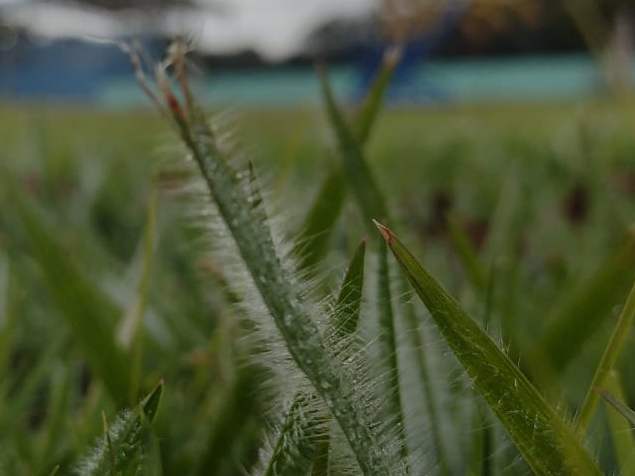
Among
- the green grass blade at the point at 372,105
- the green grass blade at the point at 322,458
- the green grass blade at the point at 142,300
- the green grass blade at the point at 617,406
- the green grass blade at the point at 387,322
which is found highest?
the green grass blade at the point at 372,105

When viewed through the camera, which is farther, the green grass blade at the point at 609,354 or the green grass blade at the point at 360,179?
the green grass blade at the point at 360,179

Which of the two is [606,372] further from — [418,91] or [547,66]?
[547,66]

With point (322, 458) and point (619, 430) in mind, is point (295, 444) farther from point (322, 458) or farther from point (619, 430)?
point (619, 430)

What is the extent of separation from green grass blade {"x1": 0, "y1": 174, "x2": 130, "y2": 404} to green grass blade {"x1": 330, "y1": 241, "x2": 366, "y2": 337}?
0.20m

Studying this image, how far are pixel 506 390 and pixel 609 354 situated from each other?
0.06m

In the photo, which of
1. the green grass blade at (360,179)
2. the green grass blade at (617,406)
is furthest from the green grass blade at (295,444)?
the green grass blade at (360,179)

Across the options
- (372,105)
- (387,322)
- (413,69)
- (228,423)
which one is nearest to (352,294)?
(387,322)

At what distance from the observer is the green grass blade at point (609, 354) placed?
12.7 inches

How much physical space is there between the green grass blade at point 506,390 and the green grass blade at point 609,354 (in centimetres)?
4

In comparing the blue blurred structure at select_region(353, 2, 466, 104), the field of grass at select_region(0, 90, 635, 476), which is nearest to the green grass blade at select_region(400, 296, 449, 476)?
the field of grass at select_region(0, 90, 635, 476)

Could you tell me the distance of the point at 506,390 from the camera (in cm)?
29

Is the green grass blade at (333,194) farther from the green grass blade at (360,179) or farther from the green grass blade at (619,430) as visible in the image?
the green grass blade at (619,430)

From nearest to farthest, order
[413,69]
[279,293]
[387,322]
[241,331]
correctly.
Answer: [279,293] < [387,322] < [241,331] < [413,69]

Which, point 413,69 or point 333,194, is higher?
point 413,69
